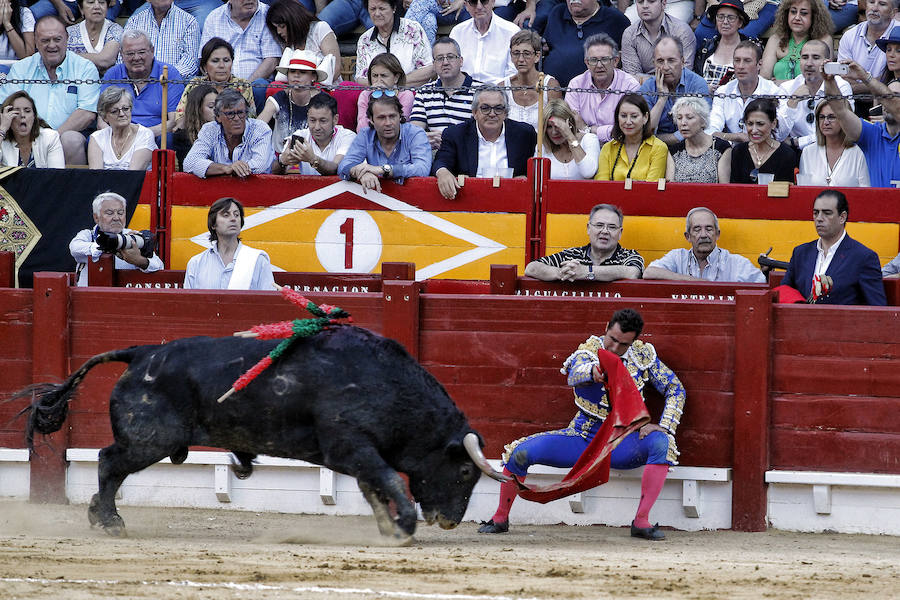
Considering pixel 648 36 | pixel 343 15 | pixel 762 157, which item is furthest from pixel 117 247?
pixel 648 36

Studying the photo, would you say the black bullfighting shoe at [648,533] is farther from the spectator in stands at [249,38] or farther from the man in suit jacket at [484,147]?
the spectator in stands at [249,38]

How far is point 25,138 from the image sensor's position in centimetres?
915

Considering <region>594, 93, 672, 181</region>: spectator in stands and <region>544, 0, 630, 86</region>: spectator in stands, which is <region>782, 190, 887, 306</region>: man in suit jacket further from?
<region>544, 0, 630, 86</region>: spectator in stands

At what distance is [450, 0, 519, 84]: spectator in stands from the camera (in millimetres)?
9953

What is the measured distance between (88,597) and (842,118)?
5.47m

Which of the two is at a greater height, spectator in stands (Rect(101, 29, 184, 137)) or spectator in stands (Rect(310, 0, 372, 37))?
spectator in stands (Rect(310, 0, 372, 37))

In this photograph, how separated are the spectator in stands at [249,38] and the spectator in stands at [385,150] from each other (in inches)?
67.0

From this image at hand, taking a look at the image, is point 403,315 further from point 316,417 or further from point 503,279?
point 316,417

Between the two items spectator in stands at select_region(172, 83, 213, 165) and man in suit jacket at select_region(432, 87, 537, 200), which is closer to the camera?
man in suit jacket at select_region(432, 87, 537, 200)

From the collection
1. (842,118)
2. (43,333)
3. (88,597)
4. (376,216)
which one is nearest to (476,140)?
(376,216)

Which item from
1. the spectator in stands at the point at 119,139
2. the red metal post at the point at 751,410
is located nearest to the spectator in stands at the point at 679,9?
the spectator in stands at the point at 119,139

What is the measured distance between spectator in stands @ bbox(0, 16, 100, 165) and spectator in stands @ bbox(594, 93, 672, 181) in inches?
145

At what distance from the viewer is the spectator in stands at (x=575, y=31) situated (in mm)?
9922

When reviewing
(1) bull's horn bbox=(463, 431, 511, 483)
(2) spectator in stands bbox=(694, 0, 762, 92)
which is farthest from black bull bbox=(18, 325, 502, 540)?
(2) spectator in stands bbox=(694, 0, 762, 92)
